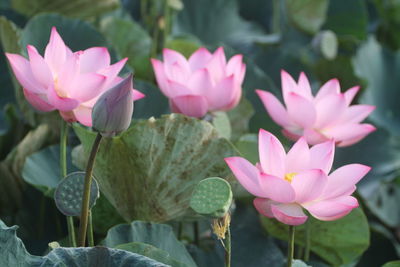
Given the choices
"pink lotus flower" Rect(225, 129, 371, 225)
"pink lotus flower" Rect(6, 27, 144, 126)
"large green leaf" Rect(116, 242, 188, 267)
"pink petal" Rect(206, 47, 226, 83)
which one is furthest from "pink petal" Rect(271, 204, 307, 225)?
"pink petal" Rect(206, 47, 226, 83)

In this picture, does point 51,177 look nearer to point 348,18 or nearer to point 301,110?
point 301,110

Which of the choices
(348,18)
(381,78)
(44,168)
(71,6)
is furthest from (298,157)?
(348,18)

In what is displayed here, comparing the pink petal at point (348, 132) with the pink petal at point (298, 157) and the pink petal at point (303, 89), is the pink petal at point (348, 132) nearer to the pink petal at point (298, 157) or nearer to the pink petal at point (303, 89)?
the pink petal at point (303, 89)

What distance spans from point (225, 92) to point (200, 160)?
4.5 inches

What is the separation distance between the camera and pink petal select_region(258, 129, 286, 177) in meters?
0.74

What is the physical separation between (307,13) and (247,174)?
4.14ft

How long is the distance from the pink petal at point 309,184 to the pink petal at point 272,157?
28 millimetres

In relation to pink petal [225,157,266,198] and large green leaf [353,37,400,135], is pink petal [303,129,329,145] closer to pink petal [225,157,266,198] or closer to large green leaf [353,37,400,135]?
pink petal [225,157,266,198]

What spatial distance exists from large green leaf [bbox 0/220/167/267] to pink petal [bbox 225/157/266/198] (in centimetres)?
13

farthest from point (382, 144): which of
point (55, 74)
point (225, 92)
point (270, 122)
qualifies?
point (55, 74)

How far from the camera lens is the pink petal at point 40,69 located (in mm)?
762

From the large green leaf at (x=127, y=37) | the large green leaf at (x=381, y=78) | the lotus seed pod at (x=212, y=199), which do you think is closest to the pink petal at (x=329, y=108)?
the lotus seed pod at (x=212, y=199)

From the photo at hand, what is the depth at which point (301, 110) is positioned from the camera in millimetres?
932

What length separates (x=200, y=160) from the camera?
0.92 metres
